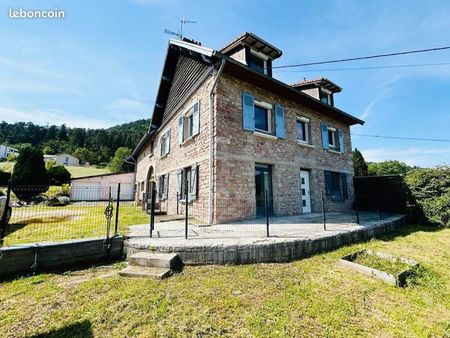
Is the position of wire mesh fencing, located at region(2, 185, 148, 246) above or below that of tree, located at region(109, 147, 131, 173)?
below

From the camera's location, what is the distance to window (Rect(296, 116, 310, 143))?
35.2 ft

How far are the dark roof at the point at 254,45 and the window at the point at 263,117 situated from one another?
7.95 feet

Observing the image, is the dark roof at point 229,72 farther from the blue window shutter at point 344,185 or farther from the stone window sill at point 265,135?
the blue window shutter at point 344,185

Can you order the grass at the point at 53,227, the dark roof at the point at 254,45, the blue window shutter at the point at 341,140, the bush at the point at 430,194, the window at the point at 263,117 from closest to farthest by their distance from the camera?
the grass at the point at 53,227
the dark roof at the point at 254,45
the window at the point at 263,117
the bush at the point at 430,194
the blue window shutter at the point at 341,140

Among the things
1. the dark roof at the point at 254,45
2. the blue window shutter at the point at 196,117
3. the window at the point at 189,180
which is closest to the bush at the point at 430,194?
the dark roof at the point at 254,45

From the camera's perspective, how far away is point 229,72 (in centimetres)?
795

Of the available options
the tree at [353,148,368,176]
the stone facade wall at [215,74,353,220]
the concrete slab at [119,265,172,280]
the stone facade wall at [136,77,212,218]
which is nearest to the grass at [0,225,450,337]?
the concrete slab at [119,265,172,280]

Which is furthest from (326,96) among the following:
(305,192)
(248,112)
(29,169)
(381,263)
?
(29,169)

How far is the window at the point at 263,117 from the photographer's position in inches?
358

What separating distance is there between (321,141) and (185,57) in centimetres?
810

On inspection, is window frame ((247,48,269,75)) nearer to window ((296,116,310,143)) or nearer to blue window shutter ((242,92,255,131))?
blue window shutter ((242,92,255,131))

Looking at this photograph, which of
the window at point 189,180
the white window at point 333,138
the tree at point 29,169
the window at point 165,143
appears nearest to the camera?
the window at point 189,180

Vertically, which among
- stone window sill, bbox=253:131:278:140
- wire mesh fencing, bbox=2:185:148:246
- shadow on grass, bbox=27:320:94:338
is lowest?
shadow on grass, bbox=27:320:94:338

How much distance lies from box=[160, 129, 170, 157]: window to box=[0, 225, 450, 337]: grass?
328 inches
